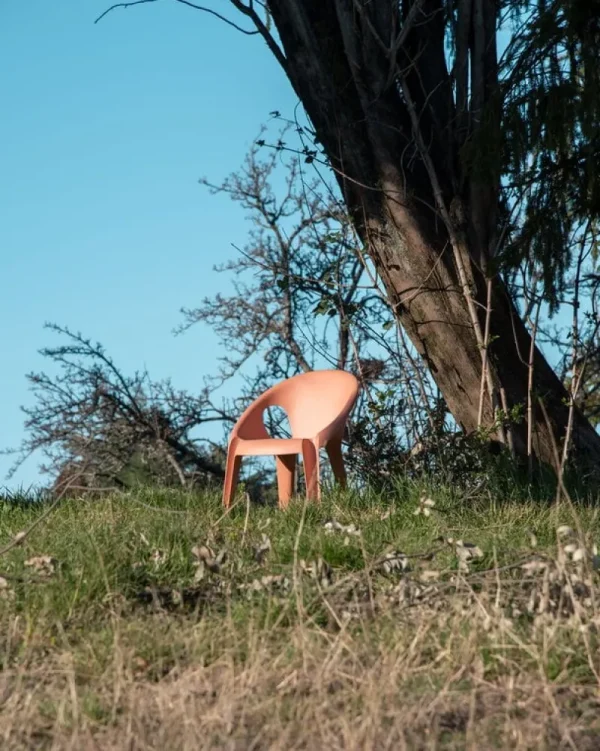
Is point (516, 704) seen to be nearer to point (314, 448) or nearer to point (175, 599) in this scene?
point (175, 599)

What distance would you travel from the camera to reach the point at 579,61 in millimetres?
7023

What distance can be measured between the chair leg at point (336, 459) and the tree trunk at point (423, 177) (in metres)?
1.06

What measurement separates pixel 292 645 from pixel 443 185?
4.97 m

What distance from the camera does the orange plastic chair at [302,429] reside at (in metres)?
6.87

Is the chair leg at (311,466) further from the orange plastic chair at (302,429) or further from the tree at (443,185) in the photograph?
the tree at (443,185)

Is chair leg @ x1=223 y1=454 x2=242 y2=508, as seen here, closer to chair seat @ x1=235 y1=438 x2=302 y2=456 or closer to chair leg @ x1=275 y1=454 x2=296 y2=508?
chair seat @ x1=235 y1=438 x2=302 y2=456

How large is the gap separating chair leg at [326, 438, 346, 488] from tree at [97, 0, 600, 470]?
1065 millimetres

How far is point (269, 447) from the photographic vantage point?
700cm

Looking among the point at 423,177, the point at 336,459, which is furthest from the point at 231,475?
the point at 423,177

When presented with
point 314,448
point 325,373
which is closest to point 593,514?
point 314,448

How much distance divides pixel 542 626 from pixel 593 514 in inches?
96.6

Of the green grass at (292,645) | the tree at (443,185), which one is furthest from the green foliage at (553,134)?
the green grass at (292,645)

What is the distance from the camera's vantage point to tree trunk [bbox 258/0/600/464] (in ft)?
25.3

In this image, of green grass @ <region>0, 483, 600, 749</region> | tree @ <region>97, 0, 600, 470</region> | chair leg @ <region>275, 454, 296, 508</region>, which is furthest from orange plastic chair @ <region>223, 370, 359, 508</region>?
green grass @ <region>0, 483, 600, 749</region>
